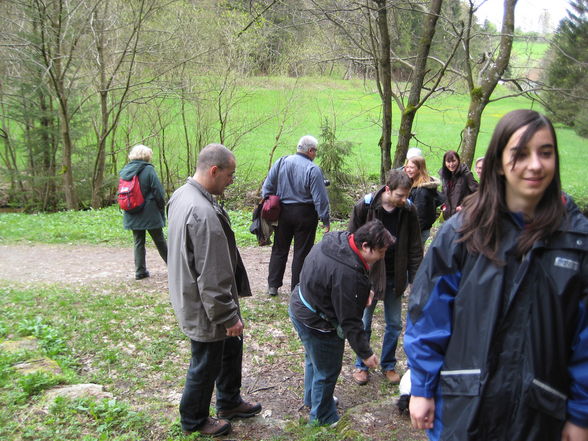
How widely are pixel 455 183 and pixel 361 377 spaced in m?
3.20

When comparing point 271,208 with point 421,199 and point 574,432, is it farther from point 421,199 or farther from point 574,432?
point 574,432

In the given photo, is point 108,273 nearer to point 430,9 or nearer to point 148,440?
point 148,440

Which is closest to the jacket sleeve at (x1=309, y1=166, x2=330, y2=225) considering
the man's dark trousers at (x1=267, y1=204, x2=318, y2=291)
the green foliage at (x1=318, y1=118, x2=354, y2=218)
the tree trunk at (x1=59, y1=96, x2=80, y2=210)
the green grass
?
the man's dark trousers at (x1=267, y1=204, x2=318, y2=291)

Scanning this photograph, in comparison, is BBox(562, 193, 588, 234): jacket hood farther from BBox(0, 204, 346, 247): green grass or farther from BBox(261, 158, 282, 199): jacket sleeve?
BBox(0, 204, 346, 247): green grass

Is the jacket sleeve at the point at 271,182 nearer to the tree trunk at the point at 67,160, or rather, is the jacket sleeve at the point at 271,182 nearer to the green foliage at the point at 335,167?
the green foliage at the point at 335,167

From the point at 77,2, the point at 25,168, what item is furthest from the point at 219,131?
the point at 25,168

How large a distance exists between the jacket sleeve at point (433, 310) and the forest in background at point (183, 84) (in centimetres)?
818

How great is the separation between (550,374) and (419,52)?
23.2ft

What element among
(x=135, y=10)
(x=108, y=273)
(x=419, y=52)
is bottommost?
(x=108, y=273)

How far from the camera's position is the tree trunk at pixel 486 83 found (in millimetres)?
9273

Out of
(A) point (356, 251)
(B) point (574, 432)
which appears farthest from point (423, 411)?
(A) point (356, 251)

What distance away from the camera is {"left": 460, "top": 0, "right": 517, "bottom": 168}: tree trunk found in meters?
9.27

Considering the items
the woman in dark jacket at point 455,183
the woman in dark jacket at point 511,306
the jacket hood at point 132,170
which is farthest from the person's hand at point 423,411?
the jacket hood at point 132,170

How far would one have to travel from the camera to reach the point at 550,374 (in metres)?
1.65
